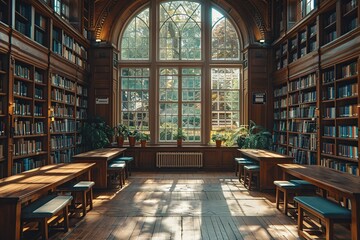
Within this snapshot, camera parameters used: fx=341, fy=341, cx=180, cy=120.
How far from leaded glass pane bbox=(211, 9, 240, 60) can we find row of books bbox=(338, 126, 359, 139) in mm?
5117

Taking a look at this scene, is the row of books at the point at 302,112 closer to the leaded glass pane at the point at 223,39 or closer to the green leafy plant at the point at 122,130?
the leaded glass pane at the point at 223,39

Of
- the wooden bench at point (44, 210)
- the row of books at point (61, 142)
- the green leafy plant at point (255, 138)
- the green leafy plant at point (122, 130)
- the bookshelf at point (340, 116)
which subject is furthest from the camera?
the green leafy plant at point (122, 130)

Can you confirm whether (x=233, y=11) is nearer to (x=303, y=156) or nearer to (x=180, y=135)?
(x=180, y=135)

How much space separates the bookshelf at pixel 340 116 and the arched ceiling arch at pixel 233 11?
3664 mm

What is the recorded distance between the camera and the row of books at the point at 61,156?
283 inches

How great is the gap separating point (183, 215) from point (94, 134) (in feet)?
15.2

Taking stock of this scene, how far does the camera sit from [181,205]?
216 inches

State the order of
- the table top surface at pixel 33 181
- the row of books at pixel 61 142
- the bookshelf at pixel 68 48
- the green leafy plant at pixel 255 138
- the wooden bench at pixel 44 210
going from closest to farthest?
1. the table top surface at pixel 33 181
2. the wooden bench at pixel 44 210
3. the row of books at pixel 61 142
4. the bookshelf at pixel 68 48
5. the green leafy plant at pixel 255 138

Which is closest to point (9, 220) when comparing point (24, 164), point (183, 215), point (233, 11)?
point (183, 215)

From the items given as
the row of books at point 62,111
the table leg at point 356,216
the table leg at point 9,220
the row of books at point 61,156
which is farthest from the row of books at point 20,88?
the table leg at point 356,216

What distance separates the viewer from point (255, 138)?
869 cm

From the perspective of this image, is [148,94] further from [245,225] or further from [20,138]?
[245,225]

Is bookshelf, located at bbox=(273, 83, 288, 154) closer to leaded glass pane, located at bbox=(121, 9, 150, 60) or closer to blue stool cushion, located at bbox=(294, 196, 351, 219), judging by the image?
leaded glass pane, located at bbox=(121, 9, 150, 60)

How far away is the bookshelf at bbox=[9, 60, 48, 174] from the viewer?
5.70 meters
